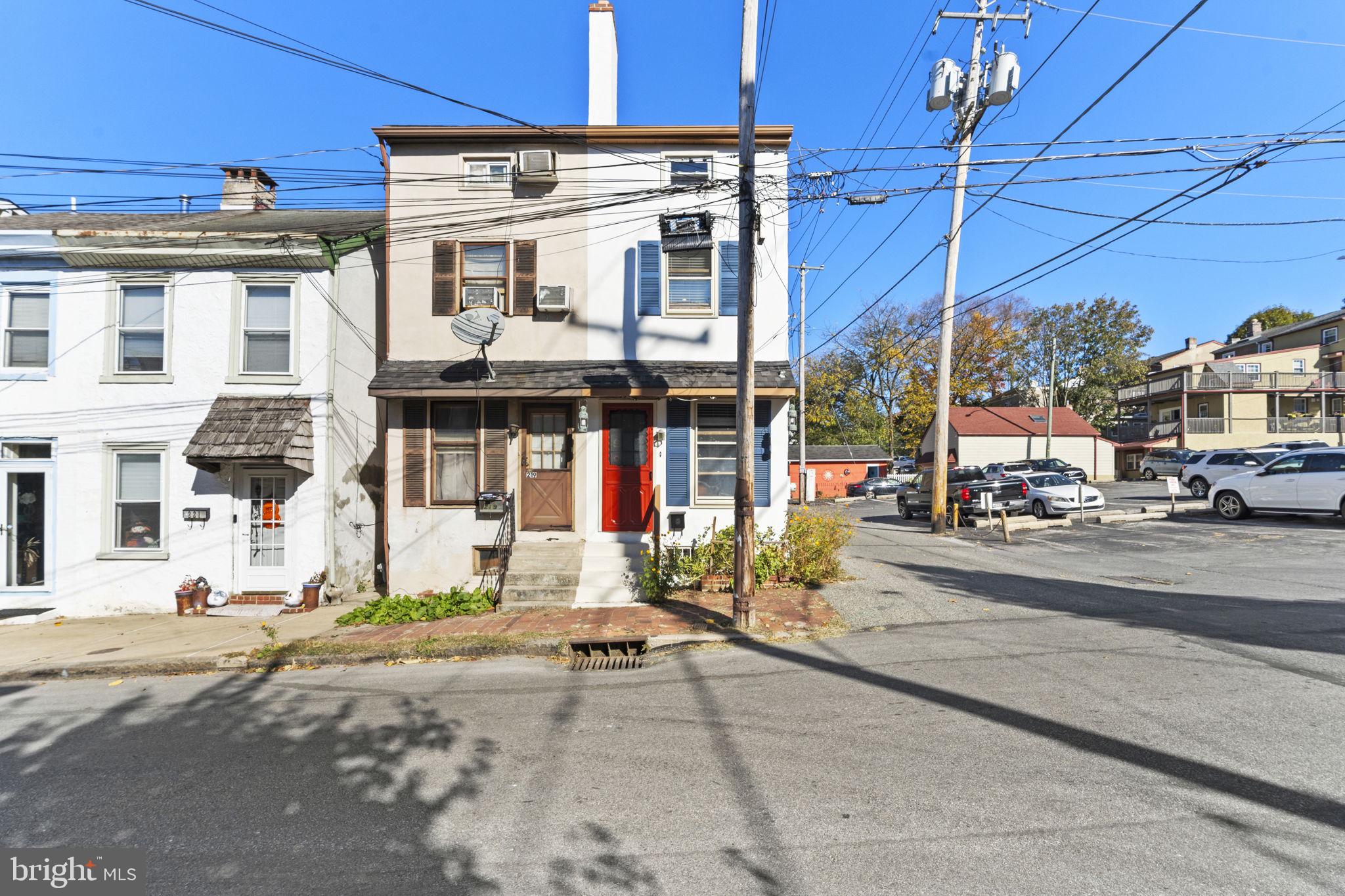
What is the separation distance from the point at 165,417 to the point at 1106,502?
27.7m

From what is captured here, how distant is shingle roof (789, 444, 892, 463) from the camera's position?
49.3 m

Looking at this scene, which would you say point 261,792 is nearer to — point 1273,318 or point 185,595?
point 185,595

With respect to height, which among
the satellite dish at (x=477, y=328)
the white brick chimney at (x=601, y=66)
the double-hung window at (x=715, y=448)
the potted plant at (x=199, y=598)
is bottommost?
the potted plant at (x=199, y=598)

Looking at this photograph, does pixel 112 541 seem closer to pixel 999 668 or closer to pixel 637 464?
pixel 637 464

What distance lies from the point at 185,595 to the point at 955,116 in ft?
59.3

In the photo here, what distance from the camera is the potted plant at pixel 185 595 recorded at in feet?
35.2

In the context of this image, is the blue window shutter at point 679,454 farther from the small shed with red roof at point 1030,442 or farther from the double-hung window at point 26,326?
the small shed with red roof at point 1030,442

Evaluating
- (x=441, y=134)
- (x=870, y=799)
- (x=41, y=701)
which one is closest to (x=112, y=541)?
(x=41, y=701)

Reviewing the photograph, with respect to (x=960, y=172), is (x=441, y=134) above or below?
below

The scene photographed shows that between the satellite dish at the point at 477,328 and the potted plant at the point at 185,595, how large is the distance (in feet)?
20.3

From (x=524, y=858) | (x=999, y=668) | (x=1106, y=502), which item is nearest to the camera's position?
(x=524, y=858)

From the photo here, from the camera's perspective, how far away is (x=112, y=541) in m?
11.2

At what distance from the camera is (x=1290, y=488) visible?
51.1 ft

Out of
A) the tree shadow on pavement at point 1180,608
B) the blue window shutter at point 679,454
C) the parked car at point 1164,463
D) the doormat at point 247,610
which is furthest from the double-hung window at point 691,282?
the parked car at point 1164,463
